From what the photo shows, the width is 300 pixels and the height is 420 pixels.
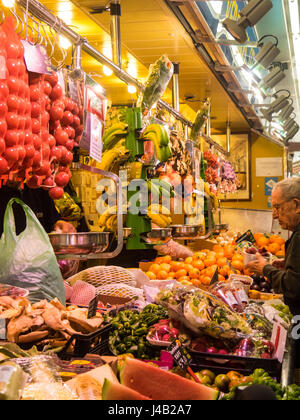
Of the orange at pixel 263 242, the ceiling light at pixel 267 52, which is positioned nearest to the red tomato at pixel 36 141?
the ceiling light at pixel 267 52

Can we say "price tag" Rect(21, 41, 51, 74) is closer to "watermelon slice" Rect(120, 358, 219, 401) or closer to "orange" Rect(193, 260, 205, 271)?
"watermelon slice" Rect(120, 358, 219, 401)

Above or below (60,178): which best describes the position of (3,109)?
above

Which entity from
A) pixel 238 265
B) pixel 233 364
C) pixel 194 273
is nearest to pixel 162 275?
pixel 194 273

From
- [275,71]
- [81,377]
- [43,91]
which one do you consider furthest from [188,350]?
[275,71]

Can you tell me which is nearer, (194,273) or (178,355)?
(178,355)

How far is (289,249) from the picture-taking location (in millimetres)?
3182

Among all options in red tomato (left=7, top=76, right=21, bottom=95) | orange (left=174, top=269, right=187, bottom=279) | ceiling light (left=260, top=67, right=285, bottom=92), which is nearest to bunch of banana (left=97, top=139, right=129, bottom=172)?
red tomato (left=7, top=76, right=21, bottom=95)

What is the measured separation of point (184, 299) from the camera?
2.34 m

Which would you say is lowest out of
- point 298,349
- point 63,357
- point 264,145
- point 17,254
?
point 298,349

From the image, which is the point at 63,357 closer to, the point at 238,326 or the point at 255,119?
the point at 238,326

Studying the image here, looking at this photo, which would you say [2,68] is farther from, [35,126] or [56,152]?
[56,152]

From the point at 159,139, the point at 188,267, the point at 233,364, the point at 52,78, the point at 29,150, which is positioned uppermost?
the point at 52,78

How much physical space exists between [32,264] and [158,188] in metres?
1.26

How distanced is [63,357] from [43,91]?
3.50 ft
